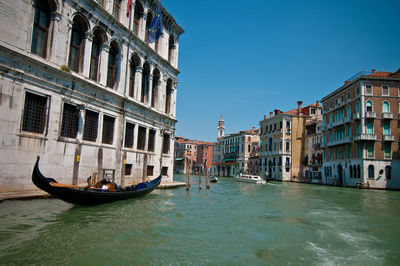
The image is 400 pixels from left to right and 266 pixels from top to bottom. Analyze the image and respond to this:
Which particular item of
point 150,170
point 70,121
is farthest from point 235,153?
point 70,121

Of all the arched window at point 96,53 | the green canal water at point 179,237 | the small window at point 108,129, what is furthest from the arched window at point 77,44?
the green canal water at point 179,237

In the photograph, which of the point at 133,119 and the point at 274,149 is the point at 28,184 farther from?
the point at 274,149

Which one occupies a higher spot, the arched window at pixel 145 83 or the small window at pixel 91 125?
the arched window at pixel 145 83

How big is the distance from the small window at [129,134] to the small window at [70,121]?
12.5 feet

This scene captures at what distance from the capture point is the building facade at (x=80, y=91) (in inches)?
373

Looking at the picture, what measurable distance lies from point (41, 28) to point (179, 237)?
A: 367 inches

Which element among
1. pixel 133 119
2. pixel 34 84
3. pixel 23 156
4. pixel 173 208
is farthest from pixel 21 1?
pixel 173 208

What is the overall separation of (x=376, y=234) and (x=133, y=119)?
1221cm

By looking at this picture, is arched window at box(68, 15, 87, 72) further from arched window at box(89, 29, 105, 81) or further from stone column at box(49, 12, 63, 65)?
stone column at box(49, 12, 63, 65)

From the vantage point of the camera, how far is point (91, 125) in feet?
42.2

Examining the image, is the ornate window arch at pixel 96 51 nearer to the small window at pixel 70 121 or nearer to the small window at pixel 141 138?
the small window at pixel 70 121

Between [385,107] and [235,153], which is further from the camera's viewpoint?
[235,153]

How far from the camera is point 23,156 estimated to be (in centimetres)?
959

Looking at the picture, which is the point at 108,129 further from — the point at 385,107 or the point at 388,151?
the point at 385,107
